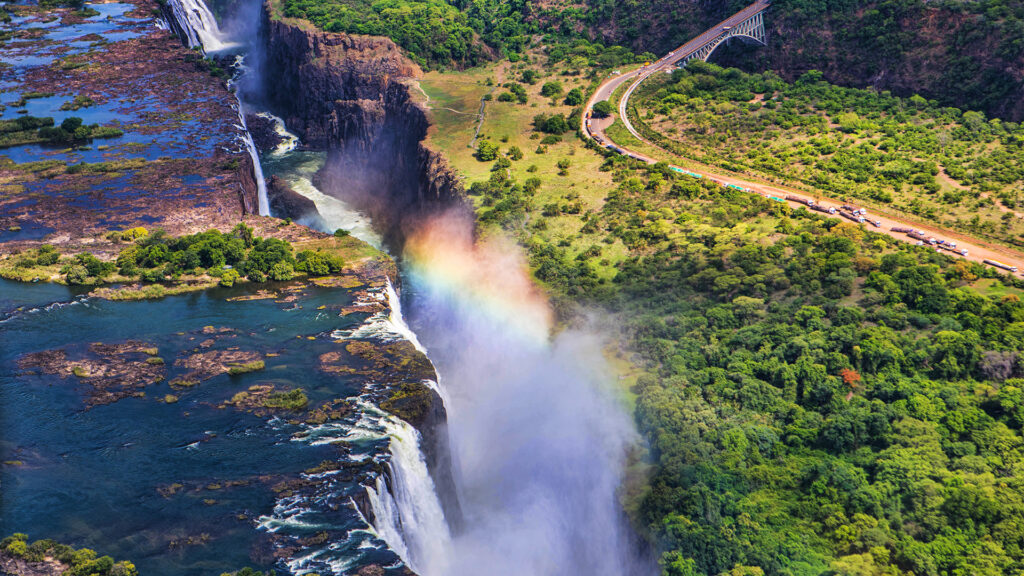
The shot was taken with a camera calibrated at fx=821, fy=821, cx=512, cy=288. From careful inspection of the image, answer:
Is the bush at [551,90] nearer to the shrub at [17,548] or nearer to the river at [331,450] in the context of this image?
the river at [331,450]

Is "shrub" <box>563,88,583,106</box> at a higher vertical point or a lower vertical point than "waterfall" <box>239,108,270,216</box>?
higher

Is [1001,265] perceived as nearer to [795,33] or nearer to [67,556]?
[795,33]

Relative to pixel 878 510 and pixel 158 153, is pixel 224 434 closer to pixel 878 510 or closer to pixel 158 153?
pixel 878 510

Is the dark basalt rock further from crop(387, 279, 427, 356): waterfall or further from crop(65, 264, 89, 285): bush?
crop(387, 279, 427, 356): waterfall

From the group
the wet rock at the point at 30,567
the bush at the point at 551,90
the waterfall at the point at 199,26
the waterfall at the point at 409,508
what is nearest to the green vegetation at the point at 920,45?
the bush at the point at 551,90

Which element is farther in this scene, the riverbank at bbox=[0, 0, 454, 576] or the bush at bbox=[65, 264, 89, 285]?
the bush at bbox=[65, 264, 89, 285]

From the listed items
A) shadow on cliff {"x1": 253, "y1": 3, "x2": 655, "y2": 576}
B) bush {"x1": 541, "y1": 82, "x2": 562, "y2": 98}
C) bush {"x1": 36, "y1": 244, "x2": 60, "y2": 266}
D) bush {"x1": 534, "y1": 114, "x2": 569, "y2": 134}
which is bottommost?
shadow on cliff {"x1": 253, "y1": 3, "x2": 655, "y2": 576}

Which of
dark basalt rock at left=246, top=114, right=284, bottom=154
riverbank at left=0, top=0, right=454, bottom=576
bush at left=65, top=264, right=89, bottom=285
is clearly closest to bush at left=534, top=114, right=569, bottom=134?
riverbank at left=0, top=0, right=454, bottom=576
